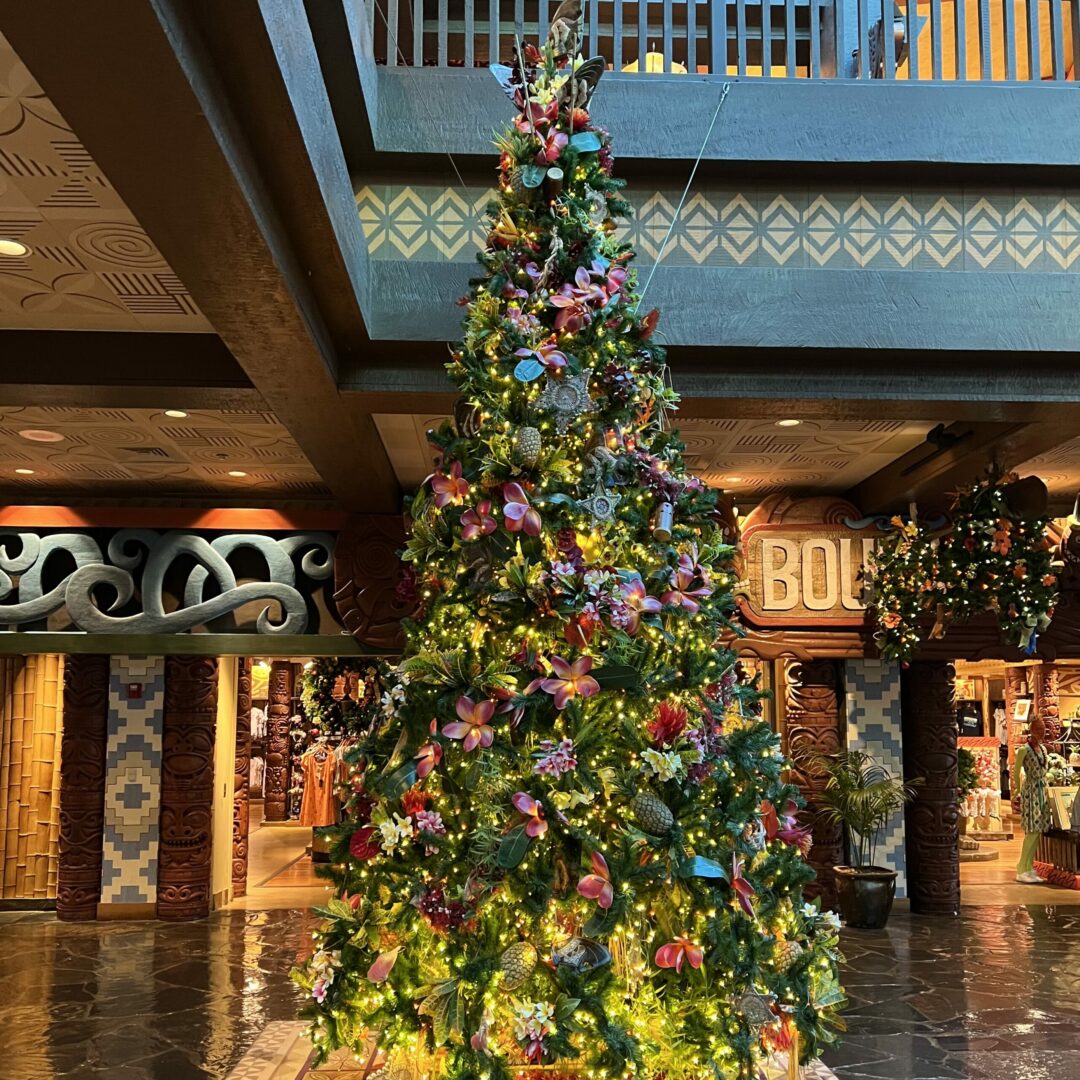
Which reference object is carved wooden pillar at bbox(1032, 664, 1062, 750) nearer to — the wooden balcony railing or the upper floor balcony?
the wooden balcony railing

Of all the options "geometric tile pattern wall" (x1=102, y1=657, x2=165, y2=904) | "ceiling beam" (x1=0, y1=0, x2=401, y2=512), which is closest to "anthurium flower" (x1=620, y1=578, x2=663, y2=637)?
"ceiling beam" (x1=0, y1=0, x2=401, y2=512)

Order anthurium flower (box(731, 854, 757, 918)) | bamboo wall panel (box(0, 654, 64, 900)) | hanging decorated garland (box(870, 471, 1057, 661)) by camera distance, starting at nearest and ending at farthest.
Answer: anthurium flower (box(731, 854, 757, 918))
hanging decorated garland (box(870, 471, 1057, 661))
bamboo wall panel (box(0, 654, 64, 900))

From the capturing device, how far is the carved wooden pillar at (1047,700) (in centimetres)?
1451

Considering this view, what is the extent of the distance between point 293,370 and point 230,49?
202 cm

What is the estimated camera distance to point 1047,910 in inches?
355

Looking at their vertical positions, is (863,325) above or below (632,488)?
above

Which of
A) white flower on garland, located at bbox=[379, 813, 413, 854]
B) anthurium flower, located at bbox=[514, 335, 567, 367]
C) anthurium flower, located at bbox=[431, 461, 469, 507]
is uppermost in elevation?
anthurium flower, located at bbox=[514, 335, 567, 367]

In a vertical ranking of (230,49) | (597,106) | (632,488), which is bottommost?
(632,488)

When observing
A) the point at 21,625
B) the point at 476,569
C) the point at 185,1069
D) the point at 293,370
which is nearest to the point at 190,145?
the point at 476,569

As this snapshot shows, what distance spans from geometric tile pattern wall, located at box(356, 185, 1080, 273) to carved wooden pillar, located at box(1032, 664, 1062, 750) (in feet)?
36.5

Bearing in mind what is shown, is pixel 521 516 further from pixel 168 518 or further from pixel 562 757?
pixel 168 518

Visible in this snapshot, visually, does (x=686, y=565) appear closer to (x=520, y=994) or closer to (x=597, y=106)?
(x=520, y=994)

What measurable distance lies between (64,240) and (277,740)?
1437 cm

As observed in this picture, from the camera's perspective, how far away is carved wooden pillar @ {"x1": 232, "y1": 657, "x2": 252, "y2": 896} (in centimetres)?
952
